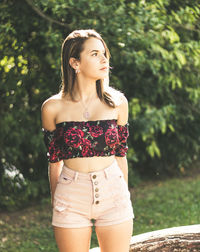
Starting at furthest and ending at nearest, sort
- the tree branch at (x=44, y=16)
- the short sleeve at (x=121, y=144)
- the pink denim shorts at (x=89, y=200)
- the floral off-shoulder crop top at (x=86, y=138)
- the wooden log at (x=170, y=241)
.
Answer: the tree branch at (x=44, y=16)
the wooden log at (x=170, y=241)
the short sleeve at (x=121, y=144)
the floral off-shoulder crop top at (x=86, y=138)
the pink denim shorts at (x=89, y=200)

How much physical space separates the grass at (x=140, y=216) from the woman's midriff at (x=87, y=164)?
Answer: 2567 millimetres

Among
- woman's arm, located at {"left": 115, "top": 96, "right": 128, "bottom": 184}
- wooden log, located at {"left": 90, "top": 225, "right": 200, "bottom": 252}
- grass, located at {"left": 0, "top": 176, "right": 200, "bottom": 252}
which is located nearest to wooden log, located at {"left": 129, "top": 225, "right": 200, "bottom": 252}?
wooden log, located at {"left": 90, "top": 225, "right": 200, "bottom": 252}

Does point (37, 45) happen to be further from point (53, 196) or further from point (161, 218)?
point (53, 196)

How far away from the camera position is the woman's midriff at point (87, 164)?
8.39 feet

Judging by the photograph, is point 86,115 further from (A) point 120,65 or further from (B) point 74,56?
(A) point 120,65

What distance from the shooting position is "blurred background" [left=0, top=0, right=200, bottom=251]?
4359 millimetres

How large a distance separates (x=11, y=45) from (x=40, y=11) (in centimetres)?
51

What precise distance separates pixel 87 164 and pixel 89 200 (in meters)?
0.20

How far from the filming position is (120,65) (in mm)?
6605

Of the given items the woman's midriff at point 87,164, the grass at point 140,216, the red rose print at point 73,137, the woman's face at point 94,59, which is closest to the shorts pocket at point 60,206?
the woman's midriff at point 87,164

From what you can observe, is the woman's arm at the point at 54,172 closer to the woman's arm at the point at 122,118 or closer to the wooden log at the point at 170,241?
the woman's arm at the point at 122,118

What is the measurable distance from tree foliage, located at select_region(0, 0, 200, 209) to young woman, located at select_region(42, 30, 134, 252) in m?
1.45

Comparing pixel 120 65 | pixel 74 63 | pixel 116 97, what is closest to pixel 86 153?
pixel 116 97

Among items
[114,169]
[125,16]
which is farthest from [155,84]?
[114,169]
